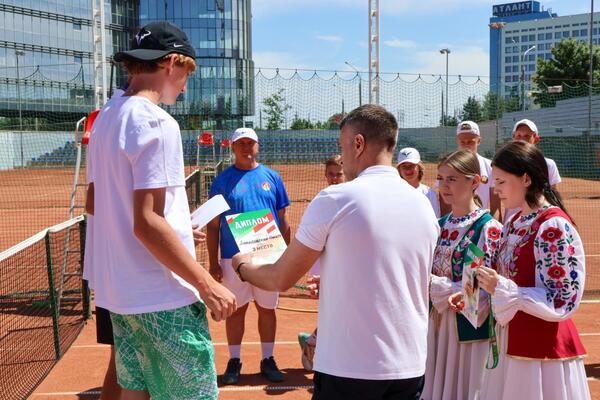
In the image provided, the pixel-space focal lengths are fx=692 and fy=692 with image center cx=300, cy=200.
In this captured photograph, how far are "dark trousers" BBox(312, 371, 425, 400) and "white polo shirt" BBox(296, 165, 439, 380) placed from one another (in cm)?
3

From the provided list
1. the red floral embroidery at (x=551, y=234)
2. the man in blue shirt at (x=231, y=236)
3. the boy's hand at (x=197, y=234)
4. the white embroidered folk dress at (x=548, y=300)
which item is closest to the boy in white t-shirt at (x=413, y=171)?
the man in blue shirt at (x=231, y=236)

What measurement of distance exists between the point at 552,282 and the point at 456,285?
93 cm

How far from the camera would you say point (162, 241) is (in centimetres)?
247

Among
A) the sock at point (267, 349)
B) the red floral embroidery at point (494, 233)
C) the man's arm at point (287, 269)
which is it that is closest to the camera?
the man's arm at point (287, 269)

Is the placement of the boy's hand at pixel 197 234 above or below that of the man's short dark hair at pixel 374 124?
below

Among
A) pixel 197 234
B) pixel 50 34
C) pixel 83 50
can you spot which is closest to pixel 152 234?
pixel 197 234

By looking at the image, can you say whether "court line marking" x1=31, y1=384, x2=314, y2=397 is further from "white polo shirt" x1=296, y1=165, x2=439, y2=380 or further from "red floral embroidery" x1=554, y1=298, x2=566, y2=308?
"white polo shirt" x1=296, y1=165, x2=439, y2=380

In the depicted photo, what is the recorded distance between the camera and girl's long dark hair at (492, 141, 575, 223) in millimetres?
Result: 3521

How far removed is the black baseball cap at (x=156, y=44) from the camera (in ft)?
8.60

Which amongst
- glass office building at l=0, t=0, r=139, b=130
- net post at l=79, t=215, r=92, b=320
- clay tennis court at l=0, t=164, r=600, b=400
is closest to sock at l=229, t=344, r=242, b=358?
clay tennis court at l=0, t=164, r=600, b=400

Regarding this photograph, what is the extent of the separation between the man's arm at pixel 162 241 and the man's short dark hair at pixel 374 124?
0.76 m

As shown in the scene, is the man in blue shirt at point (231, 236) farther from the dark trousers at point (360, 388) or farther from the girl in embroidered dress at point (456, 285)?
the dark trousers at point (360, 388)

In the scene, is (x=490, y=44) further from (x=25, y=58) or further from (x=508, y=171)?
(x=508, y=171)

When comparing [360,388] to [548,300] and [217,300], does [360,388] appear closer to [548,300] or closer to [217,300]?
[217,300]
